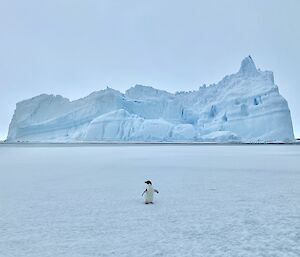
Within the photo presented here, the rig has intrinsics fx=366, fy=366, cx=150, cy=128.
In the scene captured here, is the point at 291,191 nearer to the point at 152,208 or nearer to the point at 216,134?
the point at 152,208

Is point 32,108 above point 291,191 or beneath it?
above

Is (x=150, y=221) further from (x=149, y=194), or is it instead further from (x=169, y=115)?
(x=169, y=115)

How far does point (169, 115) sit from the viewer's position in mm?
69938

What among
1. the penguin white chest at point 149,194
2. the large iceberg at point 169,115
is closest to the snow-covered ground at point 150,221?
the penguin white chest at point 149,194

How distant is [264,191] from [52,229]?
5734 millimetres

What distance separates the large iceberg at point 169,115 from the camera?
2400 inches

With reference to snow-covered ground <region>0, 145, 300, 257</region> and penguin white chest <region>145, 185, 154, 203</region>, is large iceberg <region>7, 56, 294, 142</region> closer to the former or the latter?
snow-covered ground <region>0, 145, 300, 257</region>

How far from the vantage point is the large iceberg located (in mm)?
60969

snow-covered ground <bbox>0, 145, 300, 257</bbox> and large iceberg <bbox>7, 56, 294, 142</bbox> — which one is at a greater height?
large iceberg <bbox>7, 56, 294, 142</bbox>

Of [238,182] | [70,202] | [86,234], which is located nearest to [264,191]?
[238,182]

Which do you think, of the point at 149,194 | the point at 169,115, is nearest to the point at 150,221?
the point at 149,194

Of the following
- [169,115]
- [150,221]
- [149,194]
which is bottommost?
[150,221]

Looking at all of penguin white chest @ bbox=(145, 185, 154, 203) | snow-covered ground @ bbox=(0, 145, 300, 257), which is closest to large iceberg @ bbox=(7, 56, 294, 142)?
snow-covered ground @ bbox=(0, 145, 300, 257)

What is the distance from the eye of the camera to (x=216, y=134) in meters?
61.4
